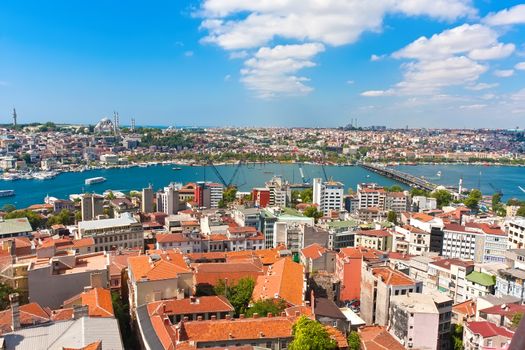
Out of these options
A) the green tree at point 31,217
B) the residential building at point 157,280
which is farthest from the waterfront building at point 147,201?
the residential building at point 157,280

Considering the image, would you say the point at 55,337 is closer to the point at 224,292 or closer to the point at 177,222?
the point at 224,292

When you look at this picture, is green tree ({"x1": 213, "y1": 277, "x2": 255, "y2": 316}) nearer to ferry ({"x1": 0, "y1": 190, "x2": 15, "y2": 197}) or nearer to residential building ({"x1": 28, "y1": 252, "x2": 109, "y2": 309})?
residential building ({"x1": 28, "y1": 252, "x2": 109, "y2": 309})

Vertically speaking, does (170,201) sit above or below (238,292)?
below

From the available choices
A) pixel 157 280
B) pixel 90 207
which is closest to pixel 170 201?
pixel 90 207

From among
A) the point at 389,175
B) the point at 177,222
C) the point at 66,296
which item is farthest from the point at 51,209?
the point at 389,175

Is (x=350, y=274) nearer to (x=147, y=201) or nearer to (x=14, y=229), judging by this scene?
(x=14, y=229)

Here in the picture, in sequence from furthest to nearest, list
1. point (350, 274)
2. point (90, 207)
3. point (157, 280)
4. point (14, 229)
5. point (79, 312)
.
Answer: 1. point (90, 207)
2. point (14, 229)
3. point (350, 274)
4. point (157, 280)
5. point (79, 312)
